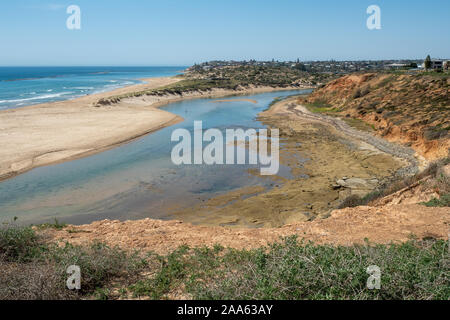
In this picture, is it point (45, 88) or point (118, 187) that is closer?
point (118, 187)

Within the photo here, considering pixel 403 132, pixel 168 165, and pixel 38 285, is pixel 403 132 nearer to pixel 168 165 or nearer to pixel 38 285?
pixel 168 165

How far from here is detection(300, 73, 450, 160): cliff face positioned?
2097 centimetres

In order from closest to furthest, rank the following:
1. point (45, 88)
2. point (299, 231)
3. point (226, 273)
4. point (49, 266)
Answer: point (226, 273), point (49, 266), point (299, 231), point (45, 88)

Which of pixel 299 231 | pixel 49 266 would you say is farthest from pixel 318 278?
pixel 49 266

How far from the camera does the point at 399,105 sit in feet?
97.3

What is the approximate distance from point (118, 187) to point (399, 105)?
27062mm

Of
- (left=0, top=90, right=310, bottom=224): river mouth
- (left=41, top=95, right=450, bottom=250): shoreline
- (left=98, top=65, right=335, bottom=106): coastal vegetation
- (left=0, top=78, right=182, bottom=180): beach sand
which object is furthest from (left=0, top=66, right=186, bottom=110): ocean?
(left=41, top=95, right=450, bottom=250): shoreline

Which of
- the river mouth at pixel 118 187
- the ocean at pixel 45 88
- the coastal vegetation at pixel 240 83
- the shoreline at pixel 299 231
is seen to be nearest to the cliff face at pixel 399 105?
the river mouth at pixel 118 187

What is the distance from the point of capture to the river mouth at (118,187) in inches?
526

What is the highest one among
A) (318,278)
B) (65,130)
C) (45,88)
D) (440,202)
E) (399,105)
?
(45,88)

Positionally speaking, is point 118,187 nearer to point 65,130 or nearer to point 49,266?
point 49,266

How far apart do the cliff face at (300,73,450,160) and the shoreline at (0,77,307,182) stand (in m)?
21.2

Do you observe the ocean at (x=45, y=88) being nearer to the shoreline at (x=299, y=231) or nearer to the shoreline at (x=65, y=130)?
the shoreline at (x=65, y=130)
